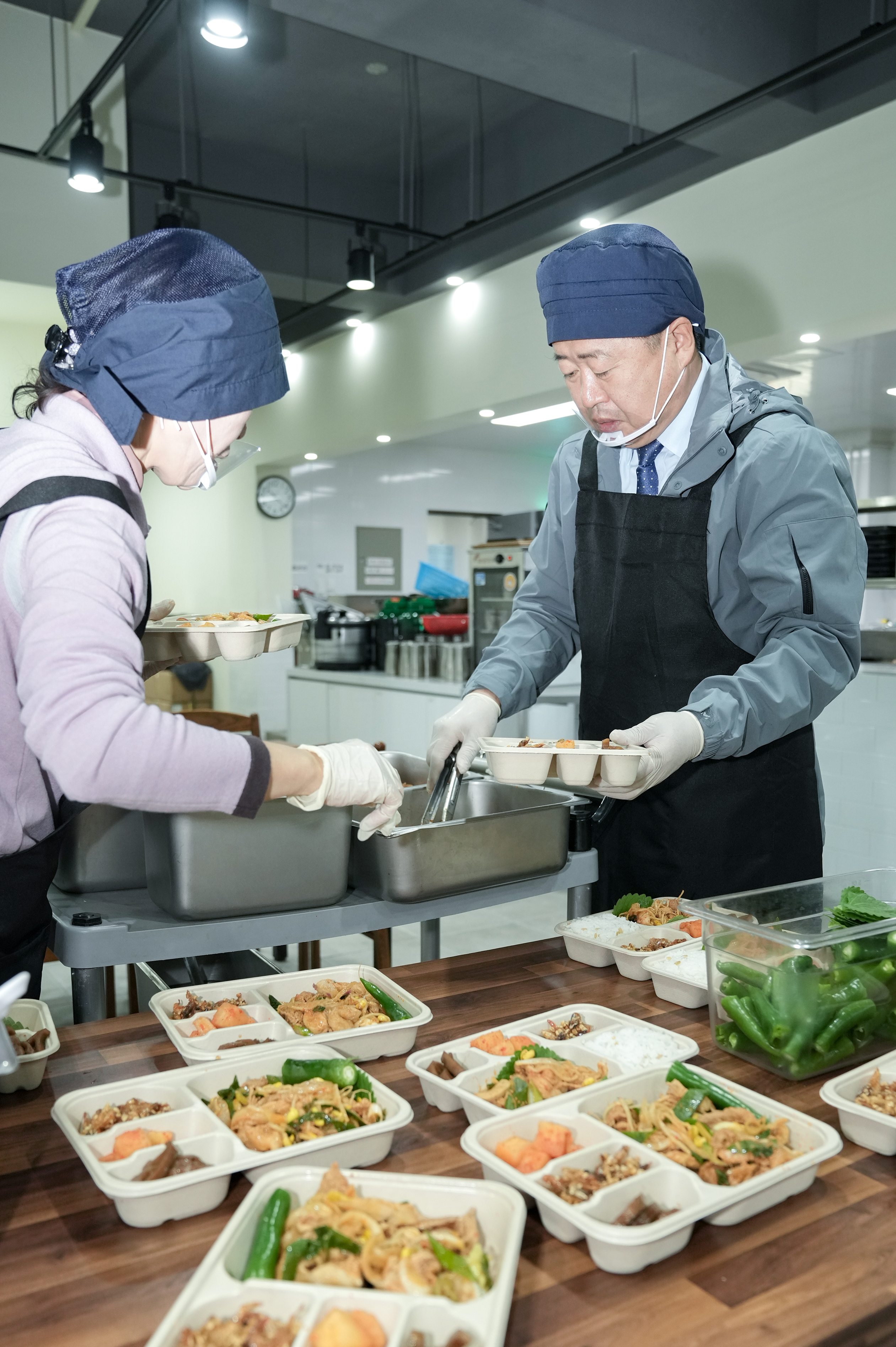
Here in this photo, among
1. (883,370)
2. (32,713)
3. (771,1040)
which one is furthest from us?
(883,370)

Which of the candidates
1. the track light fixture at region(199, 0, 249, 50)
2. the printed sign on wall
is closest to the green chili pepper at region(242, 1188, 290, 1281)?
the track light fixture at region(199, 0, 249, 50)

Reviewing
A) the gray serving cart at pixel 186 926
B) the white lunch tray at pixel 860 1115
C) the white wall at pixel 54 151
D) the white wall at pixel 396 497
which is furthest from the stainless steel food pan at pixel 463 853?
the white wall at pixel 396 497

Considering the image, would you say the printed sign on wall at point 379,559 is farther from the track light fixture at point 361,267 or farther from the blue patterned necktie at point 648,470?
the blue patterned necktie at point 648,470

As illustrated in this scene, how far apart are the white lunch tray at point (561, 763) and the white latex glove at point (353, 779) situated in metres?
0.21

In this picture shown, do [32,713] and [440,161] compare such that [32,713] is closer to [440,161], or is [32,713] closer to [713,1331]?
[713,1331]

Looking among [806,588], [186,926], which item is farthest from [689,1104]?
[806,588]

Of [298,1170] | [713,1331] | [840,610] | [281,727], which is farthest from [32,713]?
[281,727]

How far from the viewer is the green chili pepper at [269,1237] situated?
0.81 metres

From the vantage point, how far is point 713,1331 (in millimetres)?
801

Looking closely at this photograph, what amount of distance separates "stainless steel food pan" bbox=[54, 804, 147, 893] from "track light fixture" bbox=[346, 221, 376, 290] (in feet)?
14.6

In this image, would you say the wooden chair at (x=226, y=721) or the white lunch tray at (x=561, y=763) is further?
the wooden chair at (x=226, y=721)

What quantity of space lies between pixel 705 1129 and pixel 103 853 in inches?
44.2

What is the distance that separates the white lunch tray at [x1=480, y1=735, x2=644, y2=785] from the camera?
61.5 inches

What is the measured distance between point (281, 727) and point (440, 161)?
4420 mm
